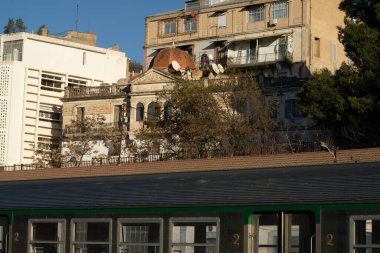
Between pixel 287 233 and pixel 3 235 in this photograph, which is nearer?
pixel 287 233

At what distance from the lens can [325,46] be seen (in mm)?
55219

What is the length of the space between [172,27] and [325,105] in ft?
85.4

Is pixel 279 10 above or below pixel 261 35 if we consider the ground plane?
above

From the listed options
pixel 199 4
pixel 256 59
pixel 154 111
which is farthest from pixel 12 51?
pixel 256 59

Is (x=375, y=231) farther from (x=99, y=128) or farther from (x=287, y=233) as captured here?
(x=99, y=128)

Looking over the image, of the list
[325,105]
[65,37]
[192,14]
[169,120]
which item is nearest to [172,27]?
[192,14]

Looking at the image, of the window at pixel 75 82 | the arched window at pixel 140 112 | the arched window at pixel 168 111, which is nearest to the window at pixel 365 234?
the arched window at pixel 168 111

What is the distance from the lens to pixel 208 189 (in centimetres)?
1582

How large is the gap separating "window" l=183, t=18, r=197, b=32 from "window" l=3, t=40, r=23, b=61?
1092 cm

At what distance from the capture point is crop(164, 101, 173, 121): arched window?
46.3 metres

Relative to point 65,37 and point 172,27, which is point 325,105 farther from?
point 65,37

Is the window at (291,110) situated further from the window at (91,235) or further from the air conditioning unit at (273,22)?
the window at (91,235)

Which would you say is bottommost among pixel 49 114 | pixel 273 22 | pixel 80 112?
pixel 80 112

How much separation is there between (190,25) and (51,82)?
1027cm
